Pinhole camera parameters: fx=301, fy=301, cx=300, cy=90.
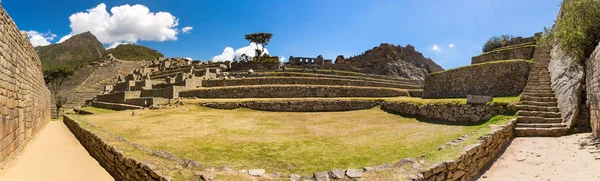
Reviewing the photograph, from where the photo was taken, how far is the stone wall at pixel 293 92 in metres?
25.8

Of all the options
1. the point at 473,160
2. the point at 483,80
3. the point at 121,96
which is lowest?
the point at 473,160

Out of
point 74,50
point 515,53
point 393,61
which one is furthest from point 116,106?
point 74,50

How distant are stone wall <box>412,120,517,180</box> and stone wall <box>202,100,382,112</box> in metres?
9.46

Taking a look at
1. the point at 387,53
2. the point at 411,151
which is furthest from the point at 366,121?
the point at 387,53

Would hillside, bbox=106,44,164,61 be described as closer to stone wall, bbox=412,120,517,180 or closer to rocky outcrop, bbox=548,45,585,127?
rocky outcrop, bbox=548,45,585,127

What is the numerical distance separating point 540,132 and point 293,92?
18.6 metres

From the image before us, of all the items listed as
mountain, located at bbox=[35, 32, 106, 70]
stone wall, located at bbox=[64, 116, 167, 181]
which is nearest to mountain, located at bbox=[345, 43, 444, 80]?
stone wall, located at bbox=[64, 116, 167, 181]

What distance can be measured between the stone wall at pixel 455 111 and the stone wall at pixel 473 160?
5.83 feet

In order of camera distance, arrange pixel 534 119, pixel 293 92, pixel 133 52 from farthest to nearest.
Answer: pixel 133 52 → pixel 293 92 → pixel 534 119

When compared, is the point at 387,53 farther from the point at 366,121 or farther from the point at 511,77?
the point at 366,121

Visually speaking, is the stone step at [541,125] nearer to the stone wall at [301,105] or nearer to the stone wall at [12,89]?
the stone wall at [301,105]

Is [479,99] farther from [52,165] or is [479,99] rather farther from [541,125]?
[52,165]

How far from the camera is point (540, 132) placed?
30.4 ft

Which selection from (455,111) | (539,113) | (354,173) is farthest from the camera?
(455,111)
